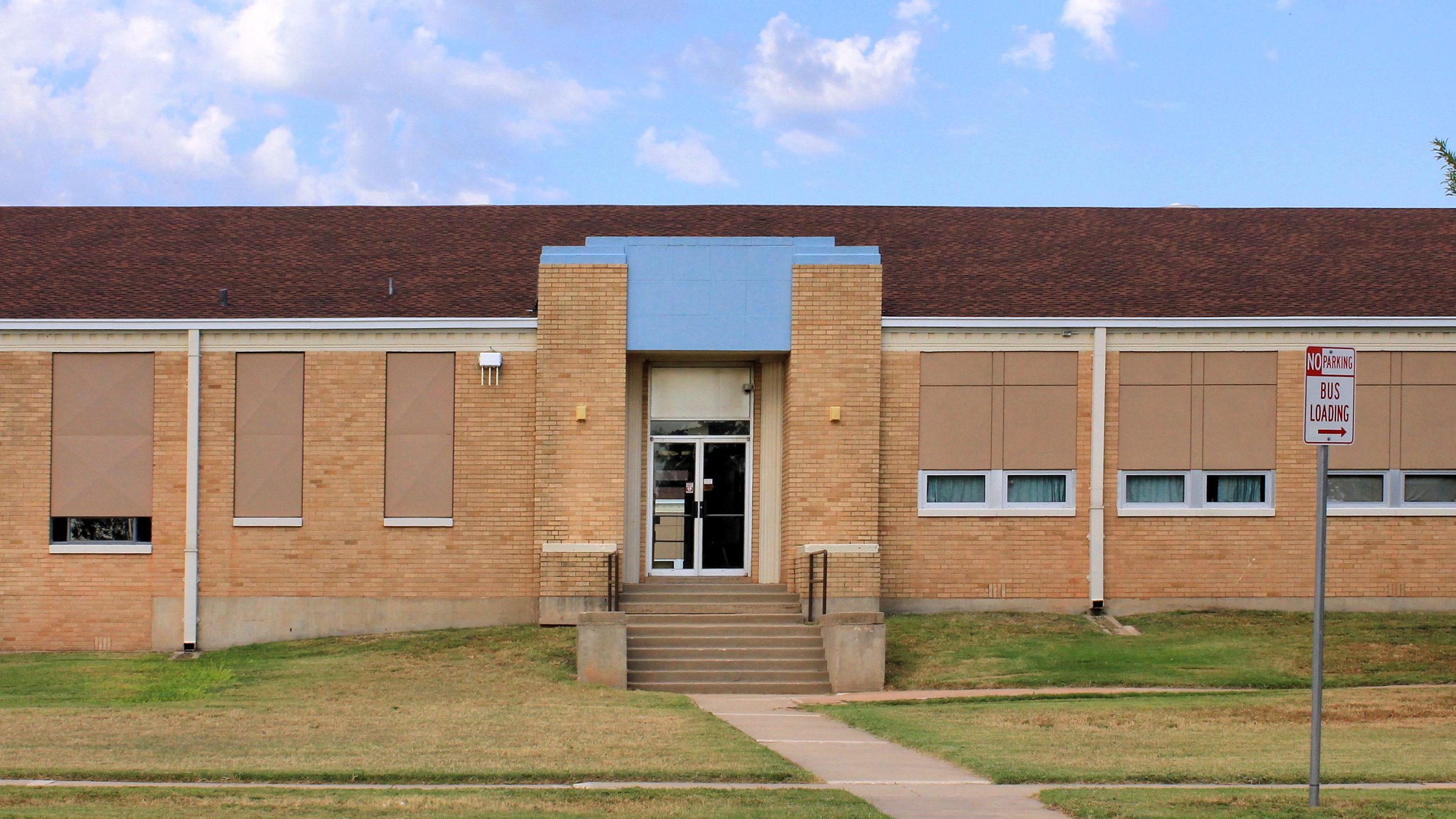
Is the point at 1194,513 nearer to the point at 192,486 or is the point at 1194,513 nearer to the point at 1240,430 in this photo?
the point at 1240,430

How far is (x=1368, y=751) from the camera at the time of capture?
11.3 meters

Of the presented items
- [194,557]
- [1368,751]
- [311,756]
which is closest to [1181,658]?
[1368,751]

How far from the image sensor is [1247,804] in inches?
353

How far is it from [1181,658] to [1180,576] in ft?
9.18

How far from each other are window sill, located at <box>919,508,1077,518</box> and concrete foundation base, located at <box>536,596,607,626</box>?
15.7 feet

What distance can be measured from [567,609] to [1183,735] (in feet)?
29.6

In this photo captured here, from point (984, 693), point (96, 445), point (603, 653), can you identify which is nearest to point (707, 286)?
point (603, 653)

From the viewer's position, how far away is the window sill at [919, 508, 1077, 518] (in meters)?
20.0

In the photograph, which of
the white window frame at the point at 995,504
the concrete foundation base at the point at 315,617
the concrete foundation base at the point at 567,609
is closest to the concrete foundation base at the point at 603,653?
the concrete foundation base at the point at 567,609

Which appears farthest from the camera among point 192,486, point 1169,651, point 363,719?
point 192,486

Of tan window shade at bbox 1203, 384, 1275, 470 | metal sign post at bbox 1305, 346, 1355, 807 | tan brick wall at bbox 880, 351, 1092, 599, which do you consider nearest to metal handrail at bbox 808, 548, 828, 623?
tan brick wall at bbox 880, 351, 1092, 599

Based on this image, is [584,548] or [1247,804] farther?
[584,548]

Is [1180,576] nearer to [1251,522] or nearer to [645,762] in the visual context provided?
[1251,522]

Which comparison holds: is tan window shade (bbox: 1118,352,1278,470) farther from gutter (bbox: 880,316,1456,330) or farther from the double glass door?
the double glass door
